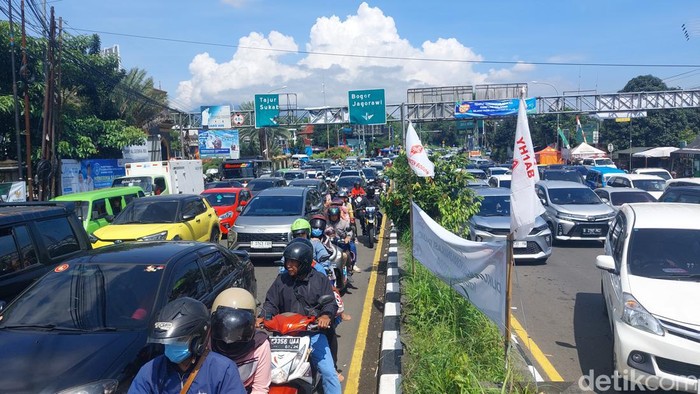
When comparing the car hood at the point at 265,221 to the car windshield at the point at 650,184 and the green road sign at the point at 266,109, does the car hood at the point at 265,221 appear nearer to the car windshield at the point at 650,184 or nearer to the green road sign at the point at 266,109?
the car windshield at the point at 650,184

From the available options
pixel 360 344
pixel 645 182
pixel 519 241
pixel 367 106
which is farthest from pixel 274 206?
pixel 367 106

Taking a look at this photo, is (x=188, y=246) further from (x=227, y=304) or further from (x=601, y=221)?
(x=601, y=221)

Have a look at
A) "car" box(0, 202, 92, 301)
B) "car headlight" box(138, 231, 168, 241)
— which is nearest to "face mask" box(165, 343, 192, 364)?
"car" box(0, 202, 92, 301)

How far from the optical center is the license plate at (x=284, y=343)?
4.17 m

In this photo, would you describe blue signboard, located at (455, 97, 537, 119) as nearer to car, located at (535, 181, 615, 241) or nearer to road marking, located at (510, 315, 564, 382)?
Answer: car, located at (535, 181, 615, 241)

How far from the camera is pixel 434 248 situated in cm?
684

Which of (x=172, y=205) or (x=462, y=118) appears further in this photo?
(x=462, y=118)

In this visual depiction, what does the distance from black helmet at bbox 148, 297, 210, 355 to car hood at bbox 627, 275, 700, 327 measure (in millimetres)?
3965

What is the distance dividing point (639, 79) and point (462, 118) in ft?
147

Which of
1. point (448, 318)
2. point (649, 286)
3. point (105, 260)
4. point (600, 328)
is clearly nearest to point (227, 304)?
point (105, 260)

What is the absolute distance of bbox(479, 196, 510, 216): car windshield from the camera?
13.0 m

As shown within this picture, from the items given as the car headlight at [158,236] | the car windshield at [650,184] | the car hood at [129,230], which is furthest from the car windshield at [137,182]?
the car windshield at [650,184]

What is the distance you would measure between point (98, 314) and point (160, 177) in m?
17.8

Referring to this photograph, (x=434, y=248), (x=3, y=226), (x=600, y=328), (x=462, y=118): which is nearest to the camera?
(x=3, y=226)
